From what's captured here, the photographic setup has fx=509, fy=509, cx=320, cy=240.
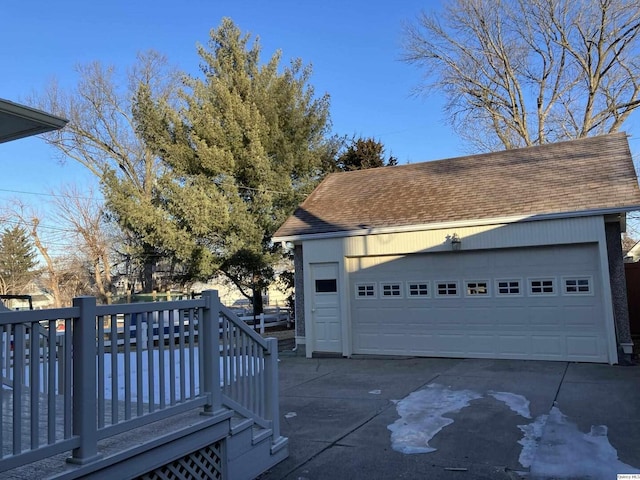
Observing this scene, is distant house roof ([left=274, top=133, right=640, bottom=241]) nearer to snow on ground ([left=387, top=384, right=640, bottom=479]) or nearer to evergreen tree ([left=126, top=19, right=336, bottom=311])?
snow on ground ([left=387, top=384, right=640, bottom=479])

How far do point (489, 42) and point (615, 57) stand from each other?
5496mm

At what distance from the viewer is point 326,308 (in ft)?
39.2

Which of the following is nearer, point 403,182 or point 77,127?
point 403,182

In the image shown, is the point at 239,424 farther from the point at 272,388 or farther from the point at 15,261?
the point at 15,261

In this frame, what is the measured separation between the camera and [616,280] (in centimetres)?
970

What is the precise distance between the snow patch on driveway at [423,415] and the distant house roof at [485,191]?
4209mm

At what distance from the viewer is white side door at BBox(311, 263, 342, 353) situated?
11.8 meters

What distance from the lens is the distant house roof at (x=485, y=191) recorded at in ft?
32.6

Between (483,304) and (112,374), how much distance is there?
8641 mm

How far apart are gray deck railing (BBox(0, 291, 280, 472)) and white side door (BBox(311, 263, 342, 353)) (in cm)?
670

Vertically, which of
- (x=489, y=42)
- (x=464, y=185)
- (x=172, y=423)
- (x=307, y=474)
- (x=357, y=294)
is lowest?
(x=307, y=474)

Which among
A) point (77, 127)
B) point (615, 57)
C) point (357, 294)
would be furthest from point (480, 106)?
point (77, 127)

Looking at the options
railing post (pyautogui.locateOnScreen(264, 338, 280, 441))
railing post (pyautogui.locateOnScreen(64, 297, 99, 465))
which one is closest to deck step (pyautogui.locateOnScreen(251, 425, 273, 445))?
railing post (pyautogui.locateOnScreen(264, 338, 280, 441))

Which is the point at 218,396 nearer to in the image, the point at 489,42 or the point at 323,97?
the point at 323,97
